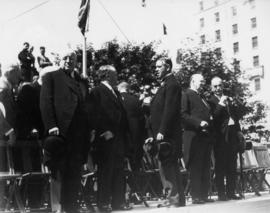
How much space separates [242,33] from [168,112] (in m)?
50.8

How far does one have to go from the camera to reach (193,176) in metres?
6.55

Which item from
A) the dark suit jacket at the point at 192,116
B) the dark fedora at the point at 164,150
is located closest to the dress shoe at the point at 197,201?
the dark suit jacket at the point at 192,116

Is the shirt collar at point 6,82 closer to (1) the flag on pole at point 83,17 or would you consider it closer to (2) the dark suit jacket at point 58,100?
(2) the dark suit jacket at point 58,100

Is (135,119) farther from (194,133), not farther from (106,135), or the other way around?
(106,135)

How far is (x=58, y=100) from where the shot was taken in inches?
199

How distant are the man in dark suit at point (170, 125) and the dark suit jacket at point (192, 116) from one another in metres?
0.51

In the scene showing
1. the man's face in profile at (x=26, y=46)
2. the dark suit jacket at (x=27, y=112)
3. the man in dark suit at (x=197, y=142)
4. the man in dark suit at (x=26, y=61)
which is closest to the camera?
the dark suit jacket at (x=27, y=112)

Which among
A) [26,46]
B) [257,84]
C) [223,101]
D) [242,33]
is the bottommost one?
[223,101]

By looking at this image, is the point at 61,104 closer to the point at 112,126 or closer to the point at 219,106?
the point at 112,126

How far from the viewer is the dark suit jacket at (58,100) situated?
16.2ft

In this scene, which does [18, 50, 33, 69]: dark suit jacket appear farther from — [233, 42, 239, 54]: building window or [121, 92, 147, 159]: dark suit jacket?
[233, 42, 239, 54]: building window

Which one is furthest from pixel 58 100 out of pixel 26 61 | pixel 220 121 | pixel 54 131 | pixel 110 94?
pixel 26 61

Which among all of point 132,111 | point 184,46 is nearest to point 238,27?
point 184,46

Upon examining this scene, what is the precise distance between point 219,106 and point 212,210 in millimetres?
2683
